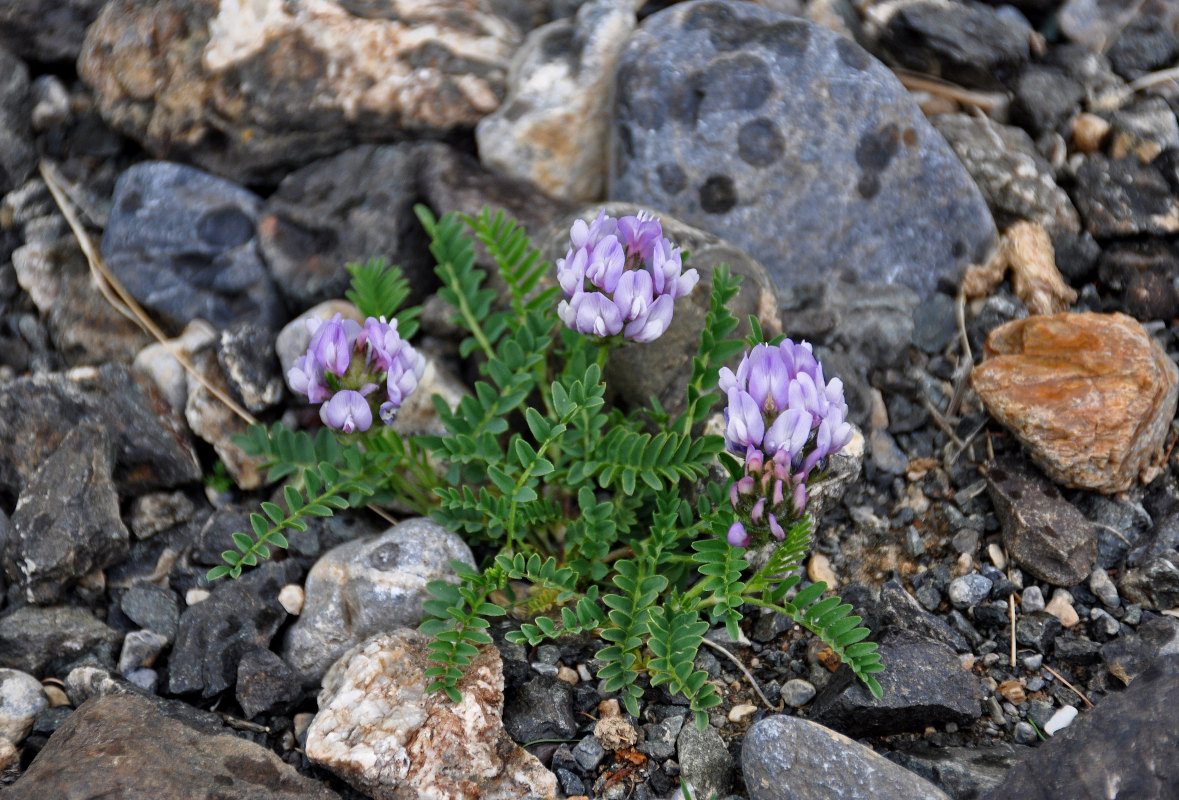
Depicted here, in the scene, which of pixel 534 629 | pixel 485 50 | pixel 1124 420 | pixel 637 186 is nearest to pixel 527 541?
pixel 534 629

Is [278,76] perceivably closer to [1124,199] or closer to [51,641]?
[51,641]

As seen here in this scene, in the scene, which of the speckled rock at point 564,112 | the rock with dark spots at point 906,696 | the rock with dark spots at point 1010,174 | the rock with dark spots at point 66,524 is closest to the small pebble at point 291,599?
the rock with dark spots at point 66,524

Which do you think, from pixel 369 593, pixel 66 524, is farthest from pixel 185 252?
pixel 369 593

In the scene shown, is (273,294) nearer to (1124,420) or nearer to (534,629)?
(534,629)

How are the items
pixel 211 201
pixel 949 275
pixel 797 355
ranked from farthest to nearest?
pixel 211 201 → pixel 949 275 → pixel 797 355

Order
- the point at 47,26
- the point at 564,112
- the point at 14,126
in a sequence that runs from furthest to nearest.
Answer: the point at 47,26, the point at 14,126, the point at 564,112
